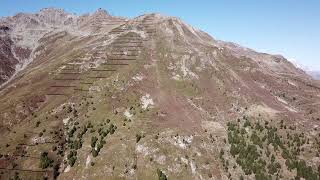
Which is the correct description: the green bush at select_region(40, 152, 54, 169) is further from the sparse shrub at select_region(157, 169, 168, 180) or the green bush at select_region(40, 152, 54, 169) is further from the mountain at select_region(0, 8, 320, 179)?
the sparse shrub at select_region(157, 169, 168, 180)

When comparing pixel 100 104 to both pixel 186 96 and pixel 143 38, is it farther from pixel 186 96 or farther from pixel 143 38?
pixel 143 38

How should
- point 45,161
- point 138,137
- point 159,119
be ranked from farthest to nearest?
point 159,119, point 138,137, point 45,161

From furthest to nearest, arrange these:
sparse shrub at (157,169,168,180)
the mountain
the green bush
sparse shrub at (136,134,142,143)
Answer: sparse shrub at (136,134,142,143), the mountain, the green bush, sparse shrub at (157,169,168,180)

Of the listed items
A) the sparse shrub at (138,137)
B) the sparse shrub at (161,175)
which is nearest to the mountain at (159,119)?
the sparse shrub at (138,137)

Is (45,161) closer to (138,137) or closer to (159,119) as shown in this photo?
(138,137)

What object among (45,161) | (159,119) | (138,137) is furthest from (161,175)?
(45,161)

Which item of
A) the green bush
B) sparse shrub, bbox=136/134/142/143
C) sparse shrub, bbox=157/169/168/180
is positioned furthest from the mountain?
sparse shrub, bbox=157/169/168/180

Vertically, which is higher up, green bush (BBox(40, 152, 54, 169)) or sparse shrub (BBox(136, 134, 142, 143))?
sparse shrub (BBox(136, 134, 142, 143))

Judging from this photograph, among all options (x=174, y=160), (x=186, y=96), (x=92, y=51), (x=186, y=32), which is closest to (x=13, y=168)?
(x=174, y=160)

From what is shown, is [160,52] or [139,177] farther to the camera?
[160,52]
